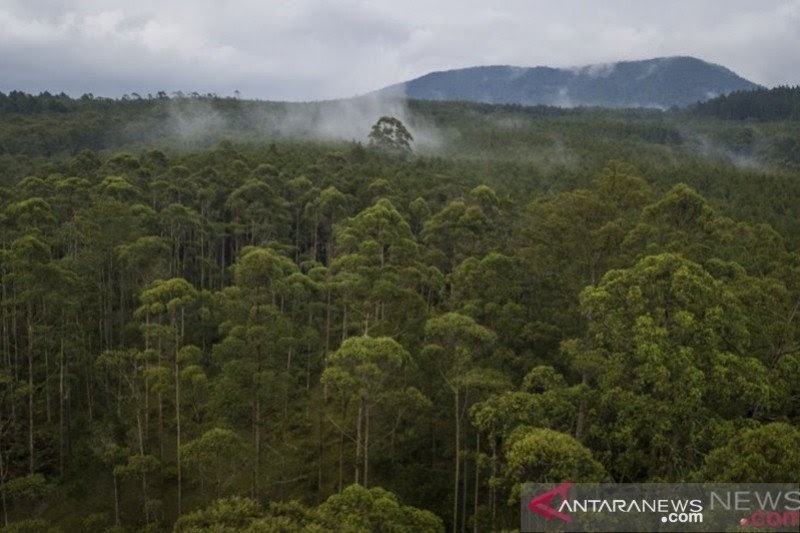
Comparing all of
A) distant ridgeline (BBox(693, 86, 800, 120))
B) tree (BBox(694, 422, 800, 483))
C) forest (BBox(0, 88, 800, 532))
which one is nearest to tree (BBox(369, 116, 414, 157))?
forest (BBox(0, 88, 800, 532))

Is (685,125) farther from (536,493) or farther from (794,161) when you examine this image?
(536,493)

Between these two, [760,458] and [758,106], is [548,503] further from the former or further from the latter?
[758,106]

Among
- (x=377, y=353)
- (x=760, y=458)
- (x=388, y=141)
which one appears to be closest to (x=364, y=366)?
(x=377, y=353)

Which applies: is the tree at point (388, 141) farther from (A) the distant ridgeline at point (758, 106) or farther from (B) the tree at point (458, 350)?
(A) the distant ridgeline at point (758, 106)

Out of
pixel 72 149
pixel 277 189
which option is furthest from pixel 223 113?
pixel 277 189

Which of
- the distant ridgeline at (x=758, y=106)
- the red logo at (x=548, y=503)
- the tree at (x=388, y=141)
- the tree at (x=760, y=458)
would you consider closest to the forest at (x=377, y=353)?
the tree at (x=760, y=458)

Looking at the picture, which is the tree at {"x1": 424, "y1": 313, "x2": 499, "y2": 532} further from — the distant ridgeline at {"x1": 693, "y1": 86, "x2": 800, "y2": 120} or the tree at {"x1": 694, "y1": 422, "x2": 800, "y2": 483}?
the distant ridgeline at {"x1": 693, "y1": 86, "x2": 800, "y2": 120}
